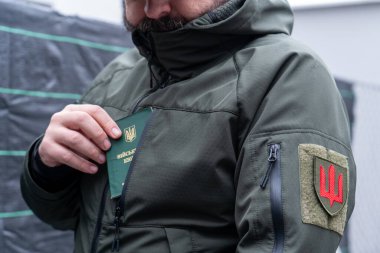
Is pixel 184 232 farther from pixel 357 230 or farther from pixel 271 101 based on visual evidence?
pixel 357 230

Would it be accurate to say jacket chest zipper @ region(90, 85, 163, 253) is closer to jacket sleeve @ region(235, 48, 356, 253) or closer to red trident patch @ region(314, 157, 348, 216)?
jacket sleeve @ region(235, 48, 356, 253)

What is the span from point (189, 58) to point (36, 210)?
631mm

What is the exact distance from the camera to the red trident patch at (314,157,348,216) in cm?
96

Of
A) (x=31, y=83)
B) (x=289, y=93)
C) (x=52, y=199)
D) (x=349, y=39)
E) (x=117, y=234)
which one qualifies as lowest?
(x=349, y=39)

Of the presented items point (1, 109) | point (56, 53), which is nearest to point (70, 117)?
point (1, 109)

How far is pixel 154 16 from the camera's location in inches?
46.9

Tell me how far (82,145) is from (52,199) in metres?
0.26

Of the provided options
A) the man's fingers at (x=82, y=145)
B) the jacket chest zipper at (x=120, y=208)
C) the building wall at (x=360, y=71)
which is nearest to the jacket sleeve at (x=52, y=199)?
the man's fingers at (x=82, y=145)

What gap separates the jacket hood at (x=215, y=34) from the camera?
1141 millimetres

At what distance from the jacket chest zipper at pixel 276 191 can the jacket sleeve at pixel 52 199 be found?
62cm

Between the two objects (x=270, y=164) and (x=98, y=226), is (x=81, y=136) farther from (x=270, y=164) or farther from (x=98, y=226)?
(x=270, y=164)

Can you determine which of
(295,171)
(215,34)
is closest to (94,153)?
(215,34)

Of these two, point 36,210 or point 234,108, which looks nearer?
point 234,108

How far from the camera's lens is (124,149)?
1.20m
